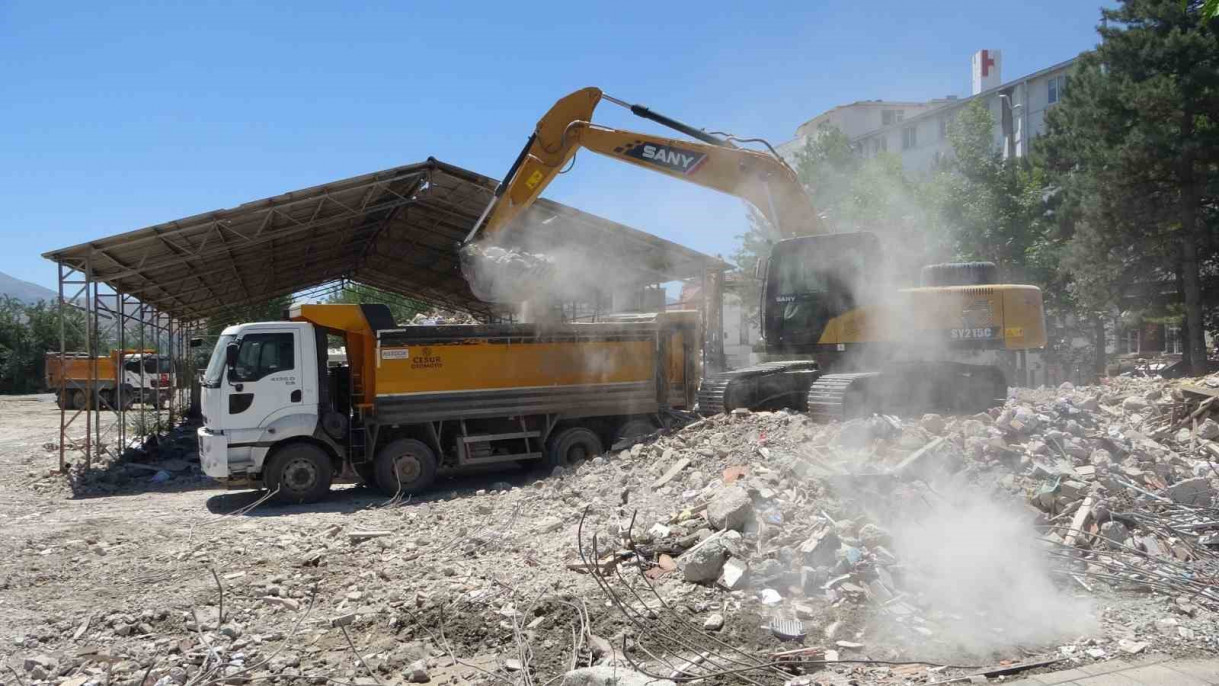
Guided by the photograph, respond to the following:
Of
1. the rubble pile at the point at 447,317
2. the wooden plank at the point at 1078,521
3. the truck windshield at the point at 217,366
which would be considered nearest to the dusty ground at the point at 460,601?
the wooden plank at the point at 1078,521

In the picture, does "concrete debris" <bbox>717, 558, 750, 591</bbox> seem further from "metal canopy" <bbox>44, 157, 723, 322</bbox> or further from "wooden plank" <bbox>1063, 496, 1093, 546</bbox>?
"metal canopy" <bbox>44, 157, 723, 322</bbox>

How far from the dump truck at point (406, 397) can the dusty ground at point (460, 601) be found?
1.52 metres

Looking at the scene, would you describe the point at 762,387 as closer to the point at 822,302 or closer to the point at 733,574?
the point at 822,302

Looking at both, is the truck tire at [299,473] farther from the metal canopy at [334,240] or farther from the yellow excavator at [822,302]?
the metal canopy at [334,240]

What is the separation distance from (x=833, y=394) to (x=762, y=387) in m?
2.21

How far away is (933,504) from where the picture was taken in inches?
284

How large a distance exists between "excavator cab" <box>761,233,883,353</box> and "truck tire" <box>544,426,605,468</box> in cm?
336

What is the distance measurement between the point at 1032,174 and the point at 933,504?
2218 cm

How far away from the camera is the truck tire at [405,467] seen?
11.6 m

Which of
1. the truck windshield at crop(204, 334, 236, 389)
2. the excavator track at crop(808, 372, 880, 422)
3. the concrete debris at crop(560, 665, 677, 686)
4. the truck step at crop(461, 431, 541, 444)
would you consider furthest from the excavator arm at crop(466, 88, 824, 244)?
the concrete debris at crop(560, 665, 677, 686)

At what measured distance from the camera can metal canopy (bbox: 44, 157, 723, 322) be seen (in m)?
14.6

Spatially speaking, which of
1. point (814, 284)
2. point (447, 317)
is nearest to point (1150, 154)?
point (814, 284)

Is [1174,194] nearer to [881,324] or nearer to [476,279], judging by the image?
[881,324]

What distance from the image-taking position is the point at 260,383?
1114 cm
